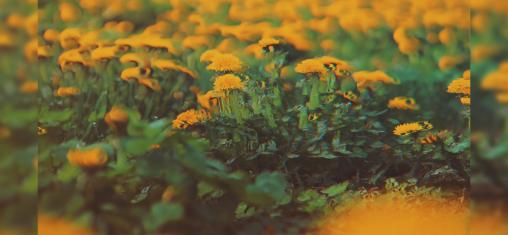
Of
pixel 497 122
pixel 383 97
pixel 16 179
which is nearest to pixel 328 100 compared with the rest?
pixel 383 97


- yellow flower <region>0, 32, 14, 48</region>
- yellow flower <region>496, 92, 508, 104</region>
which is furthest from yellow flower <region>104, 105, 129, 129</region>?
yellow flower <region>496, 92, 508, 104</region>

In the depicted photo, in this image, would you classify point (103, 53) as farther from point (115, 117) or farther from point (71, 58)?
point (115, 117)

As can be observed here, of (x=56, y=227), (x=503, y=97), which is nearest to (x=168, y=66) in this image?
(x=56, y=227)

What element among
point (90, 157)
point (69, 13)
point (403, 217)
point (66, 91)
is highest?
point (69, 13)

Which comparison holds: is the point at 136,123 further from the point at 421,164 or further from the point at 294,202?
the point at 421,164

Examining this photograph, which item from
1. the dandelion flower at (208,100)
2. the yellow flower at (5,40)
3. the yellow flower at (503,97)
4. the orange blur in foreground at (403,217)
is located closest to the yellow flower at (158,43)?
the dandelion flower at (208,100)

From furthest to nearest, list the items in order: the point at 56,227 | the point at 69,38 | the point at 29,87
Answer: the point at 69,38
the point at 29,87
the point at 56,227
